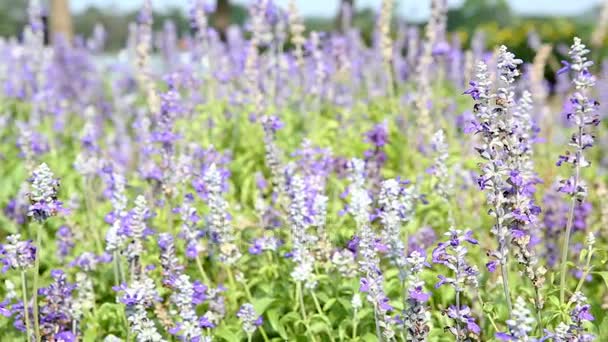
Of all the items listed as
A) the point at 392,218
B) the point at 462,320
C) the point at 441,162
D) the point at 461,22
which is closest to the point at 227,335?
the point at 392,218

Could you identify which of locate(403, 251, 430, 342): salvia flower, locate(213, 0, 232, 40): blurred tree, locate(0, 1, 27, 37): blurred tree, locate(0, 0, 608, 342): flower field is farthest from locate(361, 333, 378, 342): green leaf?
locate(0, 1, 27, 37): blurred tree

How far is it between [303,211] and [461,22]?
26074mm

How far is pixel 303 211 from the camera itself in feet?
12.7

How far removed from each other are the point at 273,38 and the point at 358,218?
Answer: 4.67 m

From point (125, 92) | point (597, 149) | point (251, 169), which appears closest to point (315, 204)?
point (251, 169)

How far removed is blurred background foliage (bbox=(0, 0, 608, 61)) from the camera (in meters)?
19.0

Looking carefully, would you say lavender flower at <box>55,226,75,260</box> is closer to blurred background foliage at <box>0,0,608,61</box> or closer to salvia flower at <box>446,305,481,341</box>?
salvia flower at <box>446,305,481,341</box>

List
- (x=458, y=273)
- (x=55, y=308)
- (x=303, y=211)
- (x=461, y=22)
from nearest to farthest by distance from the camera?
(x=458, y=273) < (x=303, y=211) < (x=55, y=308) < (x=461, y=22)

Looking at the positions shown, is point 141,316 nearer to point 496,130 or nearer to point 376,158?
point 496,130

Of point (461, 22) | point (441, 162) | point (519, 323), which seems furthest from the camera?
point (461, 22)

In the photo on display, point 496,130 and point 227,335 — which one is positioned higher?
point 496,130

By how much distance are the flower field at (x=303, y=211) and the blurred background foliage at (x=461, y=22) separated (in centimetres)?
339

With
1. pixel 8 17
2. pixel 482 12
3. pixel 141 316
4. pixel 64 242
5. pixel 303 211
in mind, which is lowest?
pixel 64 242

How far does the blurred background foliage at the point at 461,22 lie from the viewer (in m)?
19.0
